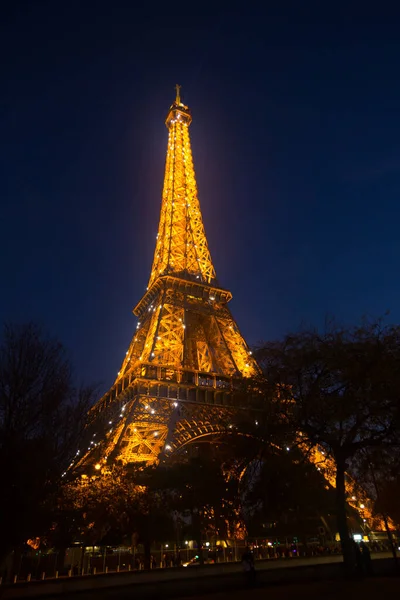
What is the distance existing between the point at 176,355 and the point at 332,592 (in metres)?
21.7

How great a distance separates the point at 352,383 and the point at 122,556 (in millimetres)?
12898

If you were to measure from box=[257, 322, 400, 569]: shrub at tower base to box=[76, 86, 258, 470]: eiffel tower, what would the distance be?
8.83 feet

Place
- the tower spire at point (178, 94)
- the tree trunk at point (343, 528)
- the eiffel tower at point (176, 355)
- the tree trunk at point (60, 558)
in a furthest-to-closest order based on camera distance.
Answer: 1. the tower spire at point (178, 94)
2. the eiffel tower at point (176, 355)
3. the tree trunk at point (60, 558)
4. the tree trunk at point (343, 528)

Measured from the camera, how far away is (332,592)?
8.95 m

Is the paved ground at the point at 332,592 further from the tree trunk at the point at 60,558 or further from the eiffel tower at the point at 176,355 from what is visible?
the tree trunk at the point at 60,558

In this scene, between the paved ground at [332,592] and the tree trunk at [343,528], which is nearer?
the paved ground at [332,592]

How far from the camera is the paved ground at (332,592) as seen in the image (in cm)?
834

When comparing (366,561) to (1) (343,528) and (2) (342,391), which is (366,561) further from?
(2) (342,391)

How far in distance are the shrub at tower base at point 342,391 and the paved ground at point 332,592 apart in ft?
5.87

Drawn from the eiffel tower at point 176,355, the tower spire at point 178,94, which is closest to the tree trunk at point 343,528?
the eiffel tower at point 176,355

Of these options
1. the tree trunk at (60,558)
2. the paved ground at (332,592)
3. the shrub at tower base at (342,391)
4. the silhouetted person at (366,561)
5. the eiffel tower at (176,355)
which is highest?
the eiffel tower at (176,355)

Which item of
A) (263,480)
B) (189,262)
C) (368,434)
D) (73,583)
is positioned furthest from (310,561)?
(189,262)

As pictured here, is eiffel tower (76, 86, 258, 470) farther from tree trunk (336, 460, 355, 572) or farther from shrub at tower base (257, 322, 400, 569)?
tree trunk (336, 460, 355, 572)

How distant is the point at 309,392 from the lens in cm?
1431
